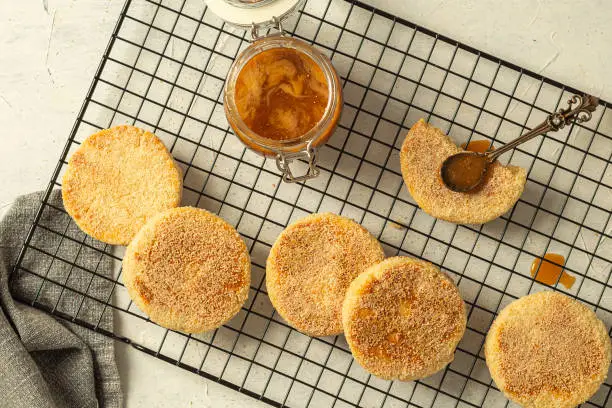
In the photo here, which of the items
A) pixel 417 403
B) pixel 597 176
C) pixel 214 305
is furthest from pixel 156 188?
pixel 597 176

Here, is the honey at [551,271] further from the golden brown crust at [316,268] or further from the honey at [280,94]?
the honey at [280,94]

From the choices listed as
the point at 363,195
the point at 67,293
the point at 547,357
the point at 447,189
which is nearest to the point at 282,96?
the point at 363,195

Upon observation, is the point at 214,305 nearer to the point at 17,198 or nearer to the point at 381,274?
the point at 381,274

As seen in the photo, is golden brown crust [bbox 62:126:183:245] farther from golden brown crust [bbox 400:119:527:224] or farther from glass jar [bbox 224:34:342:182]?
golden brown crust [bbox 400:119:527:224]

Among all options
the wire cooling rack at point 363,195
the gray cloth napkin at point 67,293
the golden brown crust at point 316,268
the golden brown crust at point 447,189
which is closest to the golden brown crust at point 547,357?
the wire cooling rack at point 363,195

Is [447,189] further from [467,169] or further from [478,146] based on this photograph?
[478,146]

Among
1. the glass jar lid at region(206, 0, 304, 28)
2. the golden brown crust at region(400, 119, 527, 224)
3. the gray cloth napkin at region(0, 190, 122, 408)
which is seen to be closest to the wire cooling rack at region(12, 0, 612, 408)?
the gray cloth napkin at region(0, 190, 122, 408)
